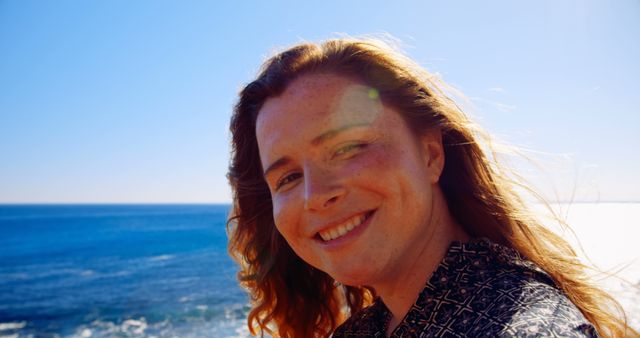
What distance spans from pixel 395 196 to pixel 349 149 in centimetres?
31

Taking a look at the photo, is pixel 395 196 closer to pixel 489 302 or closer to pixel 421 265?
pixel 421 265

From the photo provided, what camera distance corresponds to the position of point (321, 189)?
2.08 meters

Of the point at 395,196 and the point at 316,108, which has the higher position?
the point at 316,108

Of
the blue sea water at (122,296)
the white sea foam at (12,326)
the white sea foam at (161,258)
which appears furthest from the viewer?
the white sea foam at (161,258)

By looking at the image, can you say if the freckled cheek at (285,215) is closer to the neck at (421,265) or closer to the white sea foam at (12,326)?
the neck at (421,265)

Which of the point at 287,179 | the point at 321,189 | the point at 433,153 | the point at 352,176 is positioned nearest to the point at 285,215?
the point at 287,179

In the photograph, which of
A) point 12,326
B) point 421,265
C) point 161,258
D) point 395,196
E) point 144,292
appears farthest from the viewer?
point 161,258

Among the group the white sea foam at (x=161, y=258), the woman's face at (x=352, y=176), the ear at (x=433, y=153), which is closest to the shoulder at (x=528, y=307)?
the woman's face at (x=352, y=176)

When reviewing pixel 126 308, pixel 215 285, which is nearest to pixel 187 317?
pixel 126 308

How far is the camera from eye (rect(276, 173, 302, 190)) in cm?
229

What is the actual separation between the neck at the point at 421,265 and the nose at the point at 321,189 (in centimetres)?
48

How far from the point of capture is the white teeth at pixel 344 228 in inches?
82.2

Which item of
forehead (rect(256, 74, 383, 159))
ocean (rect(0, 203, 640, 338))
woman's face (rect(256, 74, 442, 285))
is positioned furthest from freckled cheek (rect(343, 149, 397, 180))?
ocean (rect(0, 203, 640, 338))

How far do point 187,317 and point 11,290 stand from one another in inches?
714
